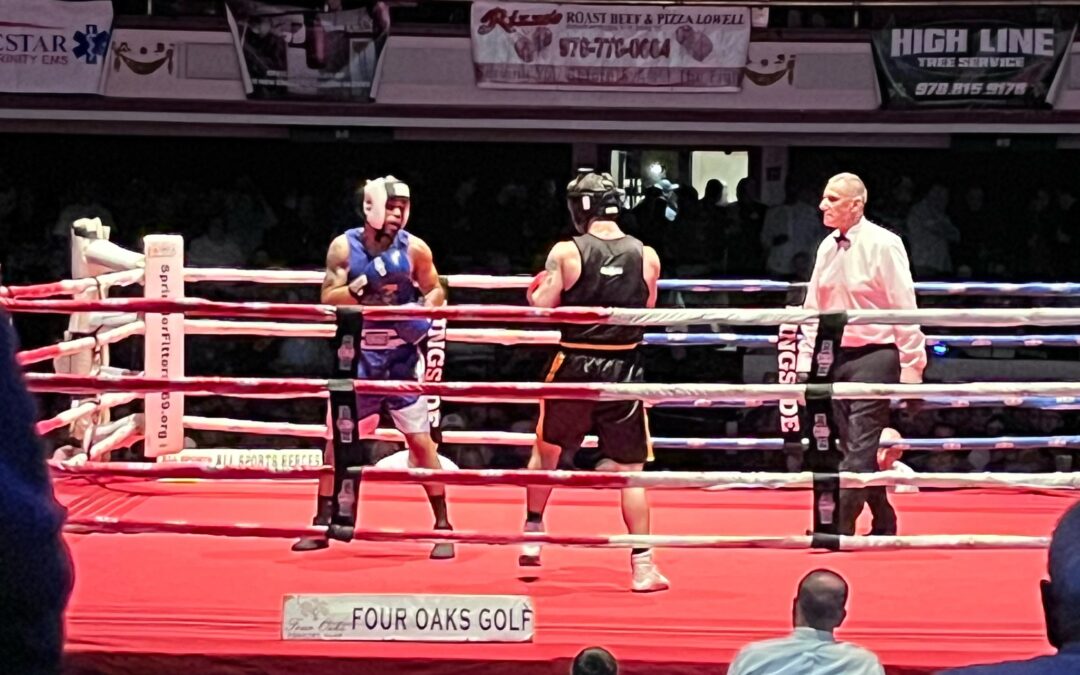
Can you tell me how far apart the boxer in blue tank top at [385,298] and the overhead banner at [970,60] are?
683cm

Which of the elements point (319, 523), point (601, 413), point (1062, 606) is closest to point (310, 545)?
point (319, 523)

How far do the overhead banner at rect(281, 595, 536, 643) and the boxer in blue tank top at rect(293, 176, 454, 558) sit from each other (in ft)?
3.09

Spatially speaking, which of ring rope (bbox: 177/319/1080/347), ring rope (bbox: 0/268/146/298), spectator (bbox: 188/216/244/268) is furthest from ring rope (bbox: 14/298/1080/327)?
spectator (bbox: 188/216/244/268)

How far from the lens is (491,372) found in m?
9.23

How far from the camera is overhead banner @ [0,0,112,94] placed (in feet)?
36.1

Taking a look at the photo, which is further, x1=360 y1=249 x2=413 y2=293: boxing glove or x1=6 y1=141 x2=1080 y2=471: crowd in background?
x1=6 y1=141 x2=1080 y2=471: crowd in background

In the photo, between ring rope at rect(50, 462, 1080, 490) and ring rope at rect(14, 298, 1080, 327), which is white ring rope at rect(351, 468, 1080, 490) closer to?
ring rope at rect(50, 462, 1080, 490)

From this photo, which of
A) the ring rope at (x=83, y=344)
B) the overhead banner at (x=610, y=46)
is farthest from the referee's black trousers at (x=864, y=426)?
the overhead banner at (x=610, y=46)

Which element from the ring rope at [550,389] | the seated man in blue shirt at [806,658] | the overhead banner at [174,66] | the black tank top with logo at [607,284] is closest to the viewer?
the seated man in blue shirt at [806,658]

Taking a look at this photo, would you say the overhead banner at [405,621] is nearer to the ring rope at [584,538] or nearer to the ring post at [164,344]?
the ring rope at [584,538]

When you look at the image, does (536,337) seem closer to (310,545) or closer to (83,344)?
(310,545)

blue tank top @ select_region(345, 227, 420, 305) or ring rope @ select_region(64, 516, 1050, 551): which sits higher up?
blue tank top @ select_region(345, 227, 420, 305)

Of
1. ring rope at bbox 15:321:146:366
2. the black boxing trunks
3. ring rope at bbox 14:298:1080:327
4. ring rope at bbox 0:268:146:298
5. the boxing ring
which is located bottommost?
the boxing ring

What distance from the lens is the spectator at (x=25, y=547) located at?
913 mm
